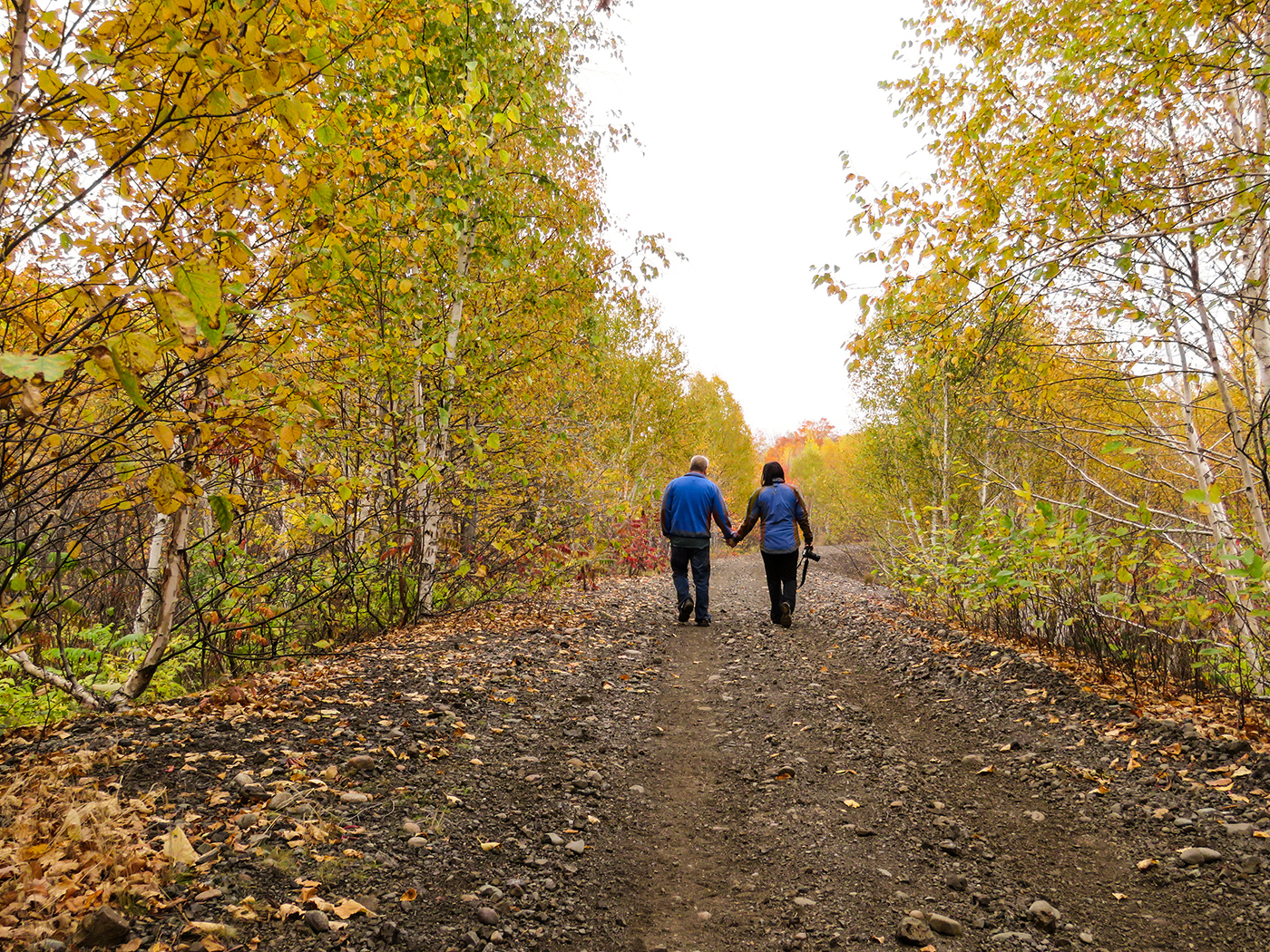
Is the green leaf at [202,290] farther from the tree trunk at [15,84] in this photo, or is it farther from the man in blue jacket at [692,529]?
the man in blue jacket at [692,529]

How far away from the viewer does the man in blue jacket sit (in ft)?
32.1

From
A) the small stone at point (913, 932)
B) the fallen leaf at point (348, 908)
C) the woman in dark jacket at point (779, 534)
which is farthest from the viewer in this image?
the woman in dark jacket at point (779, 534)

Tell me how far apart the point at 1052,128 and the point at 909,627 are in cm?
664

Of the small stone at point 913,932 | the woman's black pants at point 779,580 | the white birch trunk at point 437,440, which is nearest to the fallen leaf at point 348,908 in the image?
the small stone at point 913,932

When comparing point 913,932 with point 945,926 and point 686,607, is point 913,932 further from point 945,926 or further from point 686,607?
point 686,607

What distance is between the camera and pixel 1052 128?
520 centimetres

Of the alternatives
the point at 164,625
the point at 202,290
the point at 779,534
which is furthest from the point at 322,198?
the point at 779,534

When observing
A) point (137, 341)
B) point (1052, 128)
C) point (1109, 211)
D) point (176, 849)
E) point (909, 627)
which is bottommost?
point (909, 627)

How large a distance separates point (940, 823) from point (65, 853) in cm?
434

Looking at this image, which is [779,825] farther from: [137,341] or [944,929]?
[137,341]

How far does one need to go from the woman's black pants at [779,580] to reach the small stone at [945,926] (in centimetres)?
699

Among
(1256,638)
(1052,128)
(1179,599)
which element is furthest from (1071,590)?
(1052,128)

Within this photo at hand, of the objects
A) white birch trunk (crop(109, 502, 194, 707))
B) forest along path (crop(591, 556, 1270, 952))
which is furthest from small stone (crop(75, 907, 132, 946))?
white birch trunk (crop(109, 502, 194, 707))

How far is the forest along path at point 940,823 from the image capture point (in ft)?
9.15
